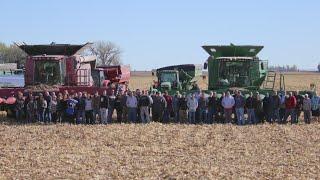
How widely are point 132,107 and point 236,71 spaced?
6684mm

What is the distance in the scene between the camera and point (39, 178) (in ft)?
37.2

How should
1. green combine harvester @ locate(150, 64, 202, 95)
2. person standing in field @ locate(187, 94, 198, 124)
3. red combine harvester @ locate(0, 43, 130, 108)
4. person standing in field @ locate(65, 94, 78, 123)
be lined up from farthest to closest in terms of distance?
green combine harvester @ locate(150, 64, 202, 95)
red combine harvester @ locate(0, 43, 130, 108)
person standing in field @ locate(187, 94, 198, 124)
person standing in field @ locate(65, 94, 78, 123)

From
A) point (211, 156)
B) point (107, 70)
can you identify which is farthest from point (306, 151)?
point (107, 70)

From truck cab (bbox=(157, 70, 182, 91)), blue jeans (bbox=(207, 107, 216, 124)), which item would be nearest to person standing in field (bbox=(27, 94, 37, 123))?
blue jeans (bbox=(207, 107, 216, 124))

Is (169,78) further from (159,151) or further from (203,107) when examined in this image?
(159,151)

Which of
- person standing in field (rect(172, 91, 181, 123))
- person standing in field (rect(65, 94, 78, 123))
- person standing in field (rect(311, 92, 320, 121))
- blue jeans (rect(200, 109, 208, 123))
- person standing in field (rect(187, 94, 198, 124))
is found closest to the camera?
person standing in field (rect(65, 94, 78, 123))

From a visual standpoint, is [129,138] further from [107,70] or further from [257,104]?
[107,70]

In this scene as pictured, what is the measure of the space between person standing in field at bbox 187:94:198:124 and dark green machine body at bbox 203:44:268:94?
163 inches

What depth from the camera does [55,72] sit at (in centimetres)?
2534

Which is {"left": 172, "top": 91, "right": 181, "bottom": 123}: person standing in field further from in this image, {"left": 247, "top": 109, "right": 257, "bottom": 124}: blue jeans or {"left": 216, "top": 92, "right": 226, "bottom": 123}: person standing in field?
{"left": 247, "top": 109, "right": 257, "bottom": 124}: blue jeans

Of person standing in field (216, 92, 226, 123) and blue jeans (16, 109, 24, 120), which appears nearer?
person standing in field (216, 92, 226, 123)

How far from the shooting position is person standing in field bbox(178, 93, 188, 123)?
21.8 meters

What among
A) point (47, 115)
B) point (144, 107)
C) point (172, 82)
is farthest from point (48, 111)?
point (172, 82)

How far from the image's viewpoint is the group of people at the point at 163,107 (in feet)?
70.1
